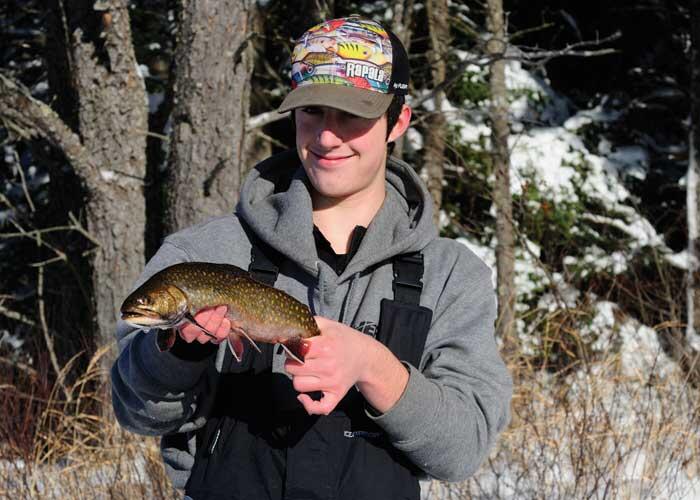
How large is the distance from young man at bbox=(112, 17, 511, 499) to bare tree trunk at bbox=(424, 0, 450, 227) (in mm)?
6038

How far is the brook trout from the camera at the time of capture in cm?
192

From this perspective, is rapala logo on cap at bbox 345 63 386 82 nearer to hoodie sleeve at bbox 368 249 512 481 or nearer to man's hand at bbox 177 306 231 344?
hoodie sleeve at bbox 368 249 512 481

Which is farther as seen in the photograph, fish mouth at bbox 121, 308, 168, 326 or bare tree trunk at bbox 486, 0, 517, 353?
bare tree trunk at bbox 486, 0, 517, 353

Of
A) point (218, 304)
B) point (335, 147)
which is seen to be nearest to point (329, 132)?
point (335, 147)

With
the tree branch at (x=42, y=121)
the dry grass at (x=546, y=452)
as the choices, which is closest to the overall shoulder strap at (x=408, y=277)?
the dry grass at (x=546, y=452)

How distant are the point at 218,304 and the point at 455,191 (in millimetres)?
7721

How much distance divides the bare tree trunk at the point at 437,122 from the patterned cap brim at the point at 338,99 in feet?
20.0

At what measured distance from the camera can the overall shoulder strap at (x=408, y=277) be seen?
232cm

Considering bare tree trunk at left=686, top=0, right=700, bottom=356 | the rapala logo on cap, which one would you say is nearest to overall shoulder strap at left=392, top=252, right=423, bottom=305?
the rapala logo on cap

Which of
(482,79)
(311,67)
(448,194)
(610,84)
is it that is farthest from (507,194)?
(311,67)

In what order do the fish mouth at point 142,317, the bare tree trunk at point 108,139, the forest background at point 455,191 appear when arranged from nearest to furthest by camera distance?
the fish mouth at point 142,317 < the forest background at point 455,191 < the bare tree trunk at point 108,139

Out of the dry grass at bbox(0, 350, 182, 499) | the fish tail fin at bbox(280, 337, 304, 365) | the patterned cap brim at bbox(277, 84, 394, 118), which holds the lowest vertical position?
the dry grass at bbox(0, 350, 182, 499)

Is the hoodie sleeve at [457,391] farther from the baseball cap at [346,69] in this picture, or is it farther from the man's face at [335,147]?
the baseball cap at [346,69]

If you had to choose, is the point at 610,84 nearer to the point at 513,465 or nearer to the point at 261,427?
the point at 513,465
